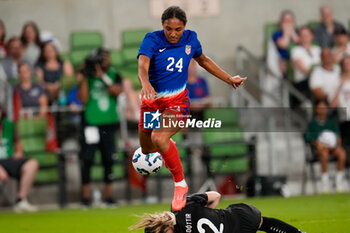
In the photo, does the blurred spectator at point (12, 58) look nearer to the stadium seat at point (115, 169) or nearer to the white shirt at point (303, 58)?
the stadium seat at point (115, 169)

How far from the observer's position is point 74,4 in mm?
17031

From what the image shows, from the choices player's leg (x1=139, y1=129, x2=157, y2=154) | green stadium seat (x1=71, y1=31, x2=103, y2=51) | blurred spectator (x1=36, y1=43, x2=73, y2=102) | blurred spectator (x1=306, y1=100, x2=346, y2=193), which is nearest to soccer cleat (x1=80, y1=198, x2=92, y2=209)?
blurred spectator (x1=36, y1=43, x2=73, y2=102)

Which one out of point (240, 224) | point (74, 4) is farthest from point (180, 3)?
point (240, 224)

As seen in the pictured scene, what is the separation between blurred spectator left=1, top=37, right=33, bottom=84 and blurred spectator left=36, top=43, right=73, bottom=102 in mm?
385

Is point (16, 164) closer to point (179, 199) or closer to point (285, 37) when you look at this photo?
point (179, 199)

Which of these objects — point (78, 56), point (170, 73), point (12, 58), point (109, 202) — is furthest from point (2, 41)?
point (170, 73)

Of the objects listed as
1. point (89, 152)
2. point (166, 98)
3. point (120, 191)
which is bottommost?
point (120, 191)

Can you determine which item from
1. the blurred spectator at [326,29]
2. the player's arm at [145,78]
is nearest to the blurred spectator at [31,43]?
the blurred spectator at [326,29]

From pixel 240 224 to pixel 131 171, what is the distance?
6986mm

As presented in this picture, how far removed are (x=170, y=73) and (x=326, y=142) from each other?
7102 mm

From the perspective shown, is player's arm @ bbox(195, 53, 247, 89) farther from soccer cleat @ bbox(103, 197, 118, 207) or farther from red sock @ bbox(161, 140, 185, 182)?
soccer cleat @ bbox(103, 197, 118, 207)

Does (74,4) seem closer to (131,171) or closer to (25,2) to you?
(25,2)

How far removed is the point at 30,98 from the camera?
13.9m

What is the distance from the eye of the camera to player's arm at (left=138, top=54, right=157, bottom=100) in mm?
7090
